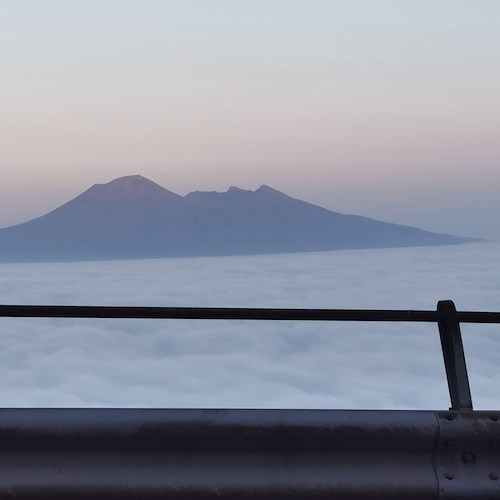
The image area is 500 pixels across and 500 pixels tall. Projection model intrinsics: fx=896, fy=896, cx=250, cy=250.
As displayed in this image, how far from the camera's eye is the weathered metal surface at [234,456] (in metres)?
3.59

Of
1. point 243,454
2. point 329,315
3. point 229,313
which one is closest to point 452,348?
point 329,315

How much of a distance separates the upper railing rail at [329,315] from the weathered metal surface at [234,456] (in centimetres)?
46

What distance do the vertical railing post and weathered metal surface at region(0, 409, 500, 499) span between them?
1.55 ft

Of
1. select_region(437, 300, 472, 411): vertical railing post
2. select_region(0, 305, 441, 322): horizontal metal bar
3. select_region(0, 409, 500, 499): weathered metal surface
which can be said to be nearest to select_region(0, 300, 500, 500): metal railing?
select_region(0, 409, 500, 499): weathered metal surface

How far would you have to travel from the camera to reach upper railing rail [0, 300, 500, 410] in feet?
13.4

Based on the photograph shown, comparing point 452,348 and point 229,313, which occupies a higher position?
point 229,313

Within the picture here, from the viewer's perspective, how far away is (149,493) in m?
3.58

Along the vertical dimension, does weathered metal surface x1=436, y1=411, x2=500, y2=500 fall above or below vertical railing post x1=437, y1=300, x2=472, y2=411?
below

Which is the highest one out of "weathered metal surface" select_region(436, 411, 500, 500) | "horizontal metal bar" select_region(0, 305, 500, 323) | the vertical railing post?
"horizontal metal bar" select_region(0, 305, 500, 323)

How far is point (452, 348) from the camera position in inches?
167

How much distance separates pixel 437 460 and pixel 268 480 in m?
0.71

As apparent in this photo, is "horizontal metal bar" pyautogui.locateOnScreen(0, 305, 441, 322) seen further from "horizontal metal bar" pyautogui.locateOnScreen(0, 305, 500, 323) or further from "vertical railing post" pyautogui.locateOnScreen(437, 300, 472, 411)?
"vertical railing post" pyautogui.locateOnScreen(437, 300, 472, 411)

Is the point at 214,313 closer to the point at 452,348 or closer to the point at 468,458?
the point at 452,348

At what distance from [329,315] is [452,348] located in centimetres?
65
